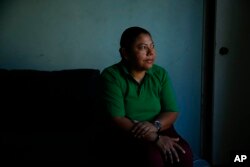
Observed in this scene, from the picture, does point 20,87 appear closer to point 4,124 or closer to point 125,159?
point 4,124

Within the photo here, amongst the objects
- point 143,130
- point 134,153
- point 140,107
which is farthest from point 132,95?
point 134,153

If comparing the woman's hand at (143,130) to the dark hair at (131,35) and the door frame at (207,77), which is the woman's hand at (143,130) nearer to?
the dark hair at (131,35)

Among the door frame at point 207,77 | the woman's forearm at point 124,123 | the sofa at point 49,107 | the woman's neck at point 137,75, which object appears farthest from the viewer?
the door frame at point 207,77

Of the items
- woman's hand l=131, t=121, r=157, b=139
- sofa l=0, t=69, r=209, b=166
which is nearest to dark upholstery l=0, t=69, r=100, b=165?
sofa l=0, t=69, r=209, b=166

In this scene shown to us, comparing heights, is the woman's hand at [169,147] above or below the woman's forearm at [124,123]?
below

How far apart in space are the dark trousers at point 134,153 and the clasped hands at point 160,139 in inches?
0.9

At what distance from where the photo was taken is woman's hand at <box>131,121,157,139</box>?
5.44ft

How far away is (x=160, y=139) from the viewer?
165 centimetres

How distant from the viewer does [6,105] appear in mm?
2131

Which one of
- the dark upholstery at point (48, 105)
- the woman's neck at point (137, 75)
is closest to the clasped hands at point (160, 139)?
the woman's neck at point (137, 75)

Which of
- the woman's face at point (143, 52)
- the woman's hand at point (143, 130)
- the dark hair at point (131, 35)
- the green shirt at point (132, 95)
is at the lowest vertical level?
the woman's hand at point (143, 130)

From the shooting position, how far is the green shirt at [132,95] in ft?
5.78

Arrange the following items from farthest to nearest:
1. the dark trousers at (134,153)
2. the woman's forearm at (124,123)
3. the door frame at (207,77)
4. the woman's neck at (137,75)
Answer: the door frame at (207,77) < the woman's neck at (137,75) < the woman's forearm at (124,123) < the dark trousers at (134,153)

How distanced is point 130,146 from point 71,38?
1.16 meters
